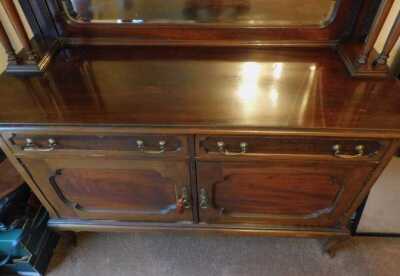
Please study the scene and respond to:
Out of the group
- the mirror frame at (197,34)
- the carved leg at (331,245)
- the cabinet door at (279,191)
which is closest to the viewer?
the cabinet door at (279,191)

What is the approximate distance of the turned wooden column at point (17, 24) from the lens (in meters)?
0.81

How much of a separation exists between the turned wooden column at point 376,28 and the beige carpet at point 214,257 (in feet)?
2.73

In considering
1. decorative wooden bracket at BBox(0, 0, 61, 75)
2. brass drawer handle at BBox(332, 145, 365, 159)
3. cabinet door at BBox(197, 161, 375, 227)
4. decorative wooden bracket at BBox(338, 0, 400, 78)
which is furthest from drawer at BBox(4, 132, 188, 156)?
decorative wooden bracket at BBox(338, 0, 400, 78)

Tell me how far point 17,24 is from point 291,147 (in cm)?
86

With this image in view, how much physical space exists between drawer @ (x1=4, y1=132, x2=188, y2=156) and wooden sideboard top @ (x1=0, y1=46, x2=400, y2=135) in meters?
0.06

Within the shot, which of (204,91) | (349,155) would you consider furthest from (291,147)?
(204,91)

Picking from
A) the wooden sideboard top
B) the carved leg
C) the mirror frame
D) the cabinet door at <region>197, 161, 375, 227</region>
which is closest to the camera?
the wooden sideboard top

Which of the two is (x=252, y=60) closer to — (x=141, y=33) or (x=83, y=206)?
(x=141, y=33)

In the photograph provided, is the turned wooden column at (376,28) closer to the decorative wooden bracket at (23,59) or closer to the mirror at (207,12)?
the mirror at (207,12)

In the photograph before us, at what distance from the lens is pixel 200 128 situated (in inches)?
28.1

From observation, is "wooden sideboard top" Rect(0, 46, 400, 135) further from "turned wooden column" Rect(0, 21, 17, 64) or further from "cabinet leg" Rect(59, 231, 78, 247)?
"cabinet leg" Rect(59, 231, 78, 247)

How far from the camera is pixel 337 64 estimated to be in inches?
35.7

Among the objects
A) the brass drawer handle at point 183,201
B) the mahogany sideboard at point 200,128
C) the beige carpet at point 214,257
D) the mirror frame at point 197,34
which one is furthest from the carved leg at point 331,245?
the mirror frame at point 197,34

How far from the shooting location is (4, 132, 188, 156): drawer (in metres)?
0.77
